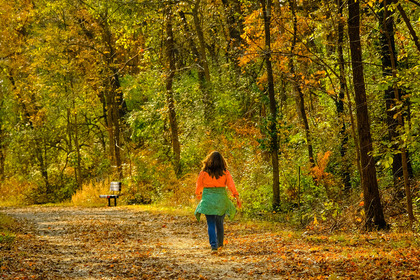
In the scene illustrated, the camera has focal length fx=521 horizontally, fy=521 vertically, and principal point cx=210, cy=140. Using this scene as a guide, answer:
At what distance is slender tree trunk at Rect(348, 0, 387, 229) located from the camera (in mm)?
10367

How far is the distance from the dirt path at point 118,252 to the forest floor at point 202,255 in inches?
0.6

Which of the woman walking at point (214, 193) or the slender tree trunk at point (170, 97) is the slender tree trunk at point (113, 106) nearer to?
the slender tree trunk at point (170, 97)

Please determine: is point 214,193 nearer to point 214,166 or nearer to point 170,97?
point 214,166

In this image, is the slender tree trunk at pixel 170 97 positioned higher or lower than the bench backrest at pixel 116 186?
higher

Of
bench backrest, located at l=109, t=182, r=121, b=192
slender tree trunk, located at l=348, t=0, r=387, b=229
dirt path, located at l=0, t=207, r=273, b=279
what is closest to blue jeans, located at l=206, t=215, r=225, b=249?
dirt path, located at l=0, t=207, r=273, b=279

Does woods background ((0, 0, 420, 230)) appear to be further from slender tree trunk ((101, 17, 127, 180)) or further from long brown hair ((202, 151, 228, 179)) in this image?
long brown hair ((202, 151, 228, 179))

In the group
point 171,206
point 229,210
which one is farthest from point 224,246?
point 171,206

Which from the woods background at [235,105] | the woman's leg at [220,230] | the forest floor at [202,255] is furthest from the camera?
the woods background at [235,105]

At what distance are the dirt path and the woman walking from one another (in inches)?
21.1

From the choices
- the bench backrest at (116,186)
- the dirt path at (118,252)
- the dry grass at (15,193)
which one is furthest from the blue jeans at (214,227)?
the dry grass at (15,193)

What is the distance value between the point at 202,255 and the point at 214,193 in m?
1.12

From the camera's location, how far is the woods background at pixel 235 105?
1158cm

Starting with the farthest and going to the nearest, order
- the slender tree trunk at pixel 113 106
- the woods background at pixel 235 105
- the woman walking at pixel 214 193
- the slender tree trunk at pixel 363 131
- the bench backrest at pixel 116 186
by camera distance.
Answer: the slender tree trunk at pixel 113 106 < the bench backrest at pixel 116 186 < the woods background at pixel 235 105 < the slender tree trunk at pixel 363 131 < the woman walking at pixel 214 193

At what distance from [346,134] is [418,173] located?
99.8 inches
